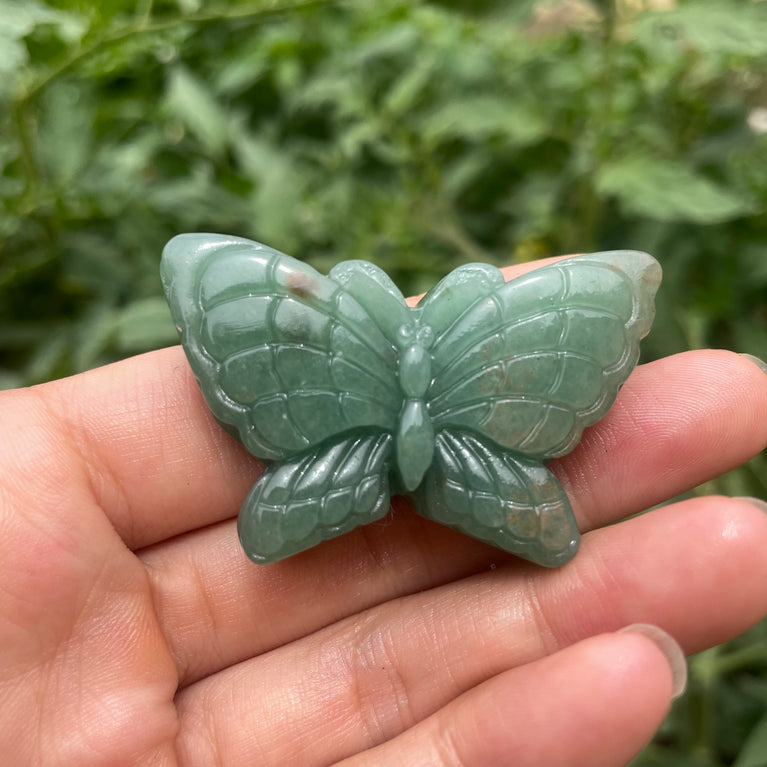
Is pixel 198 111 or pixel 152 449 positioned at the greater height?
pixel 198 111

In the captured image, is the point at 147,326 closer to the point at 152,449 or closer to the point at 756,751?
the point at 152,449

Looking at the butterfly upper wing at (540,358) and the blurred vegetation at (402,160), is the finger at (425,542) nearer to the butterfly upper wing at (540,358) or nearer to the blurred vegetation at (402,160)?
the butterfly upper wing at (540,358)

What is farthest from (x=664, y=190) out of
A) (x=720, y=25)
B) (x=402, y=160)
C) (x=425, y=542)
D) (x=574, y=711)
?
(x=574, y=711)

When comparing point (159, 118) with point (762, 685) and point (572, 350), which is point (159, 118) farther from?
point (762, 685)

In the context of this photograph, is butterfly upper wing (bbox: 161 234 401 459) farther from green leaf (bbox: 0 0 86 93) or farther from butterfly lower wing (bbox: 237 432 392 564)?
green leaf (bbox: 0 0 86 93)

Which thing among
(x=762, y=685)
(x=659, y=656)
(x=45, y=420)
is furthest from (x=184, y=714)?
(x=762, y=685)
